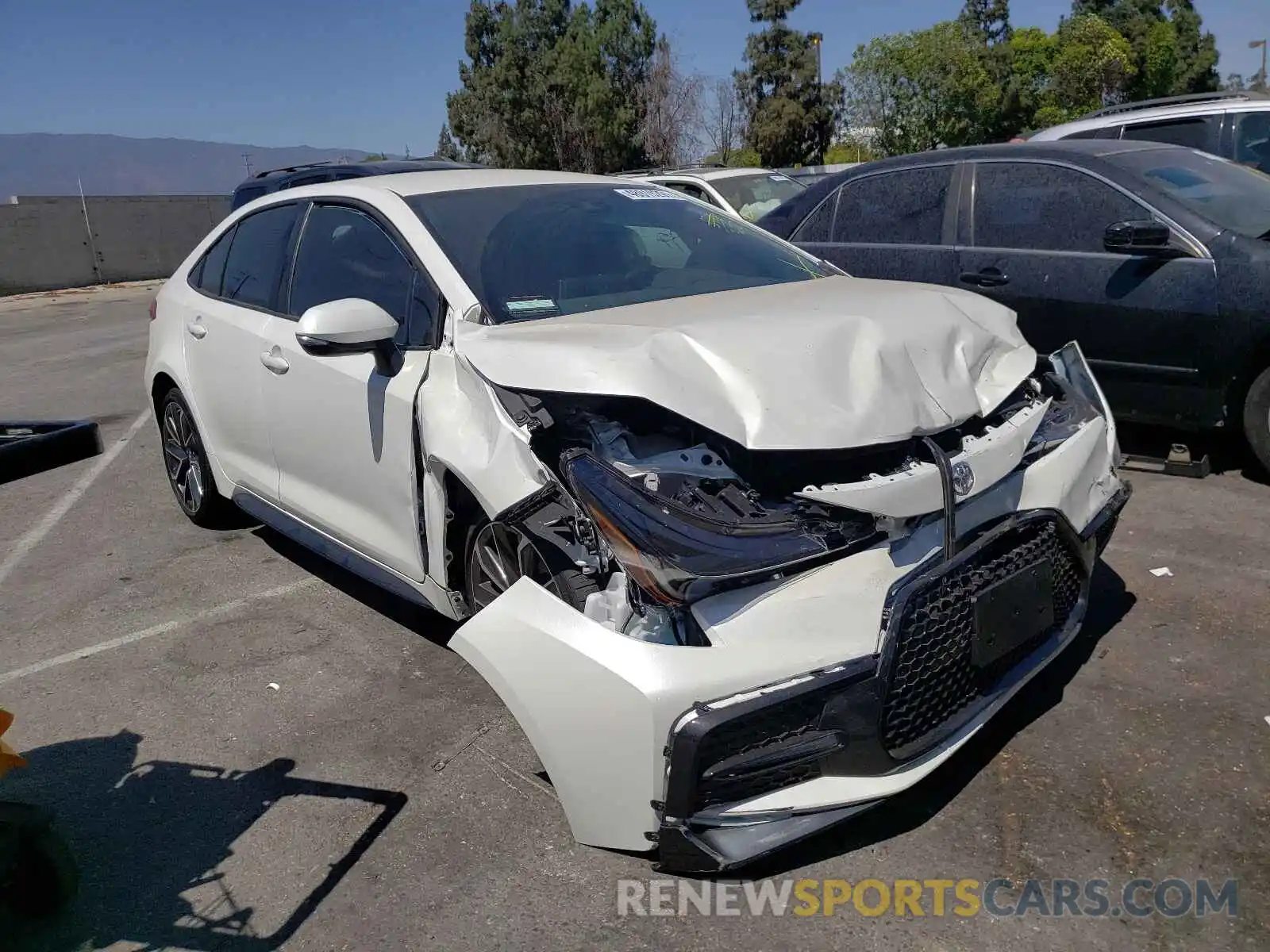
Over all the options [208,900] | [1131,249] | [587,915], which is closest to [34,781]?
[208,900]

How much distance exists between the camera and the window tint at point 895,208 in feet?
19.4

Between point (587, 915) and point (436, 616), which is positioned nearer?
point (587, 915)

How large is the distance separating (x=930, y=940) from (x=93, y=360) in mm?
12227

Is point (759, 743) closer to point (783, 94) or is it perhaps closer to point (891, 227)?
point (891, 227)

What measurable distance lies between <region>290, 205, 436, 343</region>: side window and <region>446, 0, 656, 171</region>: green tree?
3254 cm

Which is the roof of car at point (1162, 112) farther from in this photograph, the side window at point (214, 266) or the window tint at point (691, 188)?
the side window at point (214, 266)

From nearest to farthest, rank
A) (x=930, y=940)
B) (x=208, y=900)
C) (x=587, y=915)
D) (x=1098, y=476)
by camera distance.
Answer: (x=930, y=940), (x=587, y=915), (x=208, y=900), (x=1098, y=476)

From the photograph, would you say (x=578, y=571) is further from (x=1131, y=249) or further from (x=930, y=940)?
(x=1131, y=249)

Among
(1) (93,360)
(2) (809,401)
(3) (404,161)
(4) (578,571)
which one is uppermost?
(3) (404,161)

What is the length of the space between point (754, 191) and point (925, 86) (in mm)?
25870

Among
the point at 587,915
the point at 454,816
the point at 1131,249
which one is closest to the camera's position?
the point at 587,915

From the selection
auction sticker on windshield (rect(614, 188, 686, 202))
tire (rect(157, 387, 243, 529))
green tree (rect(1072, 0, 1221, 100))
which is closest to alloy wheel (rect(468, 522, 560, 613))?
auction sticker on windshield (rect(614, 188, 686, 202))

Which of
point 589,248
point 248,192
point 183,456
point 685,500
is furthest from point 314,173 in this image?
point 685,500

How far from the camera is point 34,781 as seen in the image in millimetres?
3262
